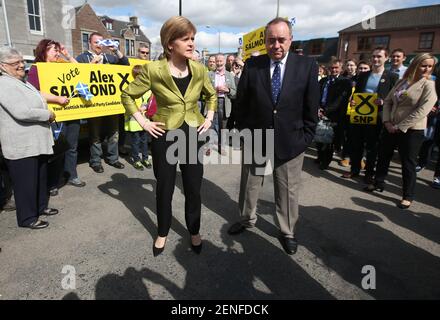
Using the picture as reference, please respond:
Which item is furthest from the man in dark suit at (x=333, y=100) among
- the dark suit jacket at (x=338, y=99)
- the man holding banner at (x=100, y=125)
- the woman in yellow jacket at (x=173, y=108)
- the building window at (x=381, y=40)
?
the building window at (x=381, y=40)

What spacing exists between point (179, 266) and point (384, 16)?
53746 mm

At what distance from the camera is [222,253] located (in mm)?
2939

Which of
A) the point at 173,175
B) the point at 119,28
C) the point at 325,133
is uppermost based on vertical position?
the point at 119,28

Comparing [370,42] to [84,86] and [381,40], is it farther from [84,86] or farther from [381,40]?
[84,86]

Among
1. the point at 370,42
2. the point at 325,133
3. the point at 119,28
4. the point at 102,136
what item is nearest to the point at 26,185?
the point at 102,136

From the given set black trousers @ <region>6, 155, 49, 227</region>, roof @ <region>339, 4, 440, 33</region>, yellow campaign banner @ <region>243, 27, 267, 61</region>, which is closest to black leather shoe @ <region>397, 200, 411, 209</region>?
yellow campaign banner @ <region>243, 27, 267, 61</region>

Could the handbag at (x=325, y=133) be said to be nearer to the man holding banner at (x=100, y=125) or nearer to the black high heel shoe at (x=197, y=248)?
the black high heel shoe at (x=197, y=248)

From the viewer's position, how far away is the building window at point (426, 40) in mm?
36375

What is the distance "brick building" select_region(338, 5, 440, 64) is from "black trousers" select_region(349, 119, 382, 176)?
3671cm

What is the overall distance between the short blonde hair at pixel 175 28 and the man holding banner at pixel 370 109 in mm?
3750

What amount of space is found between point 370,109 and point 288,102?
9.82ft

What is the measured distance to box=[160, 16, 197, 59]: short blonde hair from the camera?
2.32m
